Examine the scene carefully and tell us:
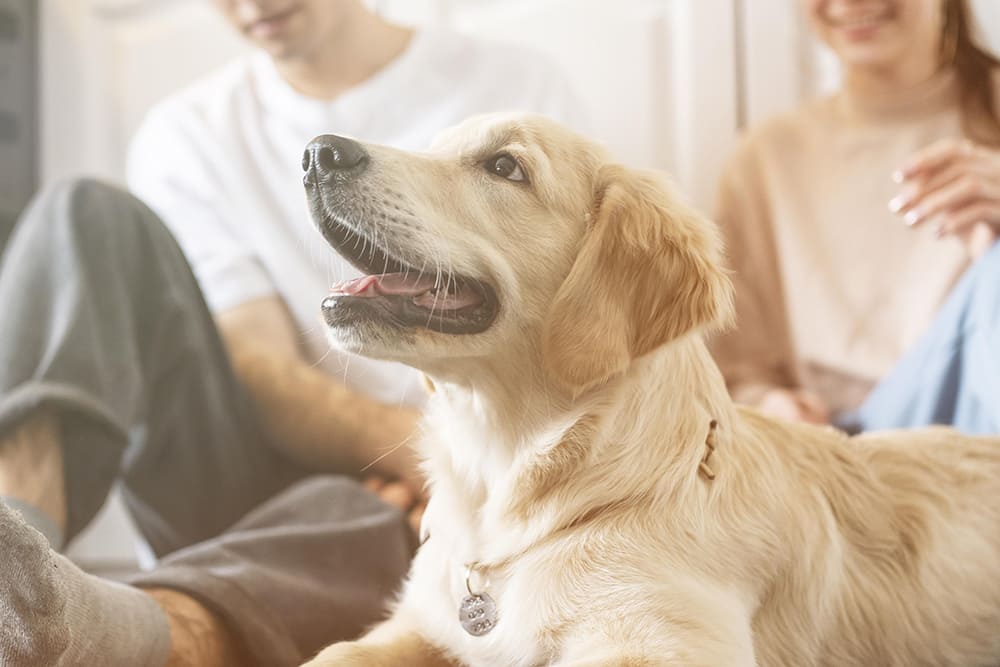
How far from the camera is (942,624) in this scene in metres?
1.00

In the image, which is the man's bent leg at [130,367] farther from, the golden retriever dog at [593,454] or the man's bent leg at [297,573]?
the golden retriever dog at [593,454]

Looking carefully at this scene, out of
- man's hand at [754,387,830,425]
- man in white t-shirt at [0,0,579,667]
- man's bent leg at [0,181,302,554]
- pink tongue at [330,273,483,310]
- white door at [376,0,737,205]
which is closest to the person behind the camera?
pink tongue at [330,273,483,310]

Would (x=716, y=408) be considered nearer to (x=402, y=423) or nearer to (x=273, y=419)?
(x=402, y=423)

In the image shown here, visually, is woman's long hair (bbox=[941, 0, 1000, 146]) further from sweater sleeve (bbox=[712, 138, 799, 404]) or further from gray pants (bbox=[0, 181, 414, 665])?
gray pants (bbox=[0, 181, 414, 665])

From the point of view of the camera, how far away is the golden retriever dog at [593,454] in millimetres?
915

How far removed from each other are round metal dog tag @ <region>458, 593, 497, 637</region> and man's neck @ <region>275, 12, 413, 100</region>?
1.25 meters

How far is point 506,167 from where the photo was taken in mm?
1029

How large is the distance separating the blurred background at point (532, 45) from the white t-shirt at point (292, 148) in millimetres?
129

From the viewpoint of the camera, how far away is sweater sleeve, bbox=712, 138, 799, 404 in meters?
1.89

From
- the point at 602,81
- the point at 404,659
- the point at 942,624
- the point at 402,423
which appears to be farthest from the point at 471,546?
the point at 602,81

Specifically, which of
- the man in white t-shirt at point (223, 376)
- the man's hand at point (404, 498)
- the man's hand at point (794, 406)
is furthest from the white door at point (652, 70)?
the man's hand at point (404, 498)

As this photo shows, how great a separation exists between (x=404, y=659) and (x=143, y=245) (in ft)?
2.81

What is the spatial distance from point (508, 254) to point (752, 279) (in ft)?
3.52

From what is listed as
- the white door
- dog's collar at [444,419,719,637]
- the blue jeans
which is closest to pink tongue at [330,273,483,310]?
dog's collar at [444,419,719,637]
